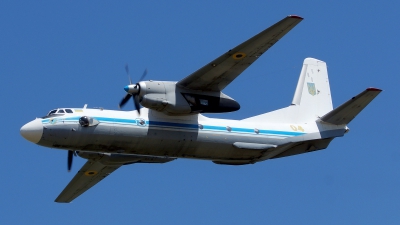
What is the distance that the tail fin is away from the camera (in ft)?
109

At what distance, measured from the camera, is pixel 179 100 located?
29547mm

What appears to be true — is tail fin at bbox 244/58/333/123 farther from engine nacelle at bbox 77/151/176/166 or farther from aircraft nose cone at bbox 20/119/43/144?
aircraft nose cone at bbox 20/119/43/144

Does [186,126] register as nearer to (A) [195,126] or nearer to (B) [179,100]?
(A) [195,126]

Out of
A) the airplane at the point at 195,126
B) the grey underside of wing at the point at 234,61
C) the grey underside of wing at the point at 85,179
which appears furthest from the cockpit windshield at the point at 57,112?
the grey underside of wing at the point at 85,179

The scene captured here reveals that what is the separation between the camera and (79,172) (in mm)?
34344

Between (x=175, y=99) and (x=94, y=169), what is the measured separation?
635 centimetres

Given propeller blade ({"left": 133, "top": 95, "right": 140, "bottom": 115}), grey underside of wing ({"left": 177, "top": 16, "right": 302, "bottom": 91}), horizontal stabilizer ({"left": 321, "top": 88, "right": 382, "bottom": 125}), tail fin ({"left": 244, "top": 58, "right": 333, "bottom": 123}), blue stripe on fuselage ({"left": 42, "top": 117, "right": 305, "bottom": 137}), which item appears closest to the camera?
grey underside of wing ({"left": 177, "top": 16, "right": 302, "bottom": 91})

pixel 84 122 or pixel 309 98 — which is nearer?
pixel 84 122

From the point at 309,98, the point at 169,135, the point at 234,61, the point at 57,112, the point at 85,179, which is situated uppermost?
the point at 234,61

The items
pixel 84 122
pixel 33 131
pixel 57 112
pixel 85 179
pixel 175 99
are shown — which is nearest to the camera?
pixel 33 131

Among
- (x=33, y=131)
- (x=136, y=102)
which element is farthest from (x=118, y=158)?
(x=33, y=131)

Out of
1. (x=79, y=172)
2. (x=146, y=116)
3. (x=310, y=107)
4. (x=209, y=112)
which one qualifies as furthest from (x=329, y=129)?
(x=79, y=172)

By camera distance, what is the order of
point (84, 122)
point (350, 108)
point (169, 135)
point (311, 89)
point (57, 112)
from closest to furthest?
point (84, 122) < point (57, 112) < point (169, 135) < point (350, 108) < point (311, 89)

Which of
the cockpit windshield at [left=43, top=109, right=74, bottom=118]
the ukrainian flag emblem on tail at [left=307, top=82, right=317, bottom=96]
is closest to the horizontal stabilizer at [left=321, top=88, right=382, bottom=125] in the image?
the ukrainian flag emblem on tail at [left=307, top=82, right=317, bottom=96]
